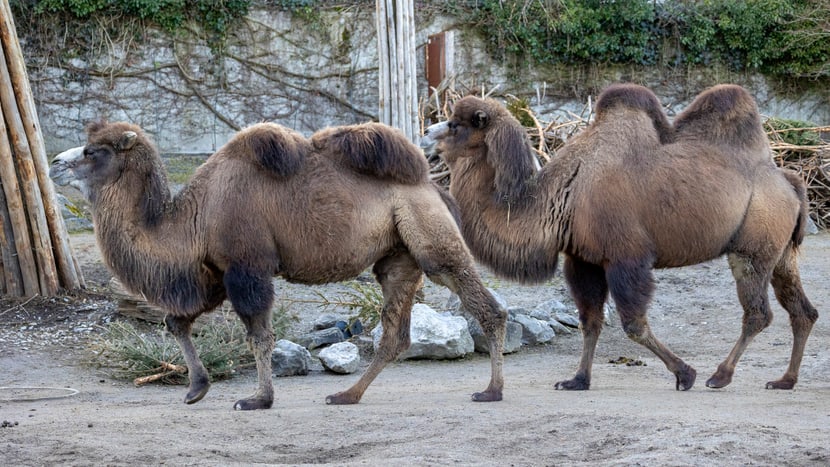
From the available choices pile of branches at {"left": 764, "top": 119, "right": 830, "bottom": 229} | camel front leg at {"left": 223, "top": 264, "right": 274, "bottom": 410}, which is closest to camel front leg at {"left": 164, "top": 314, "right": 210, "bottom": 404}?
camel front leg at {"left": 223, "top": 264, "right": 274, "bottom": 410}

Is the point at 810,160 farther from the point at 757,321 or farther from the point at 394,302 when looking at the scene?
the point at 394,302

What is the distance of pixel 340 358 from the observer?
766cm

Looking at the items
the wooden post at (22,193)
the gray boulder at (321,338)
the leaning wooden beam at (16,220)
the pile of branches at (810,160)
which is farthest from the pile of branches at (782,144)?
the leaning wooden beam at (16,220)

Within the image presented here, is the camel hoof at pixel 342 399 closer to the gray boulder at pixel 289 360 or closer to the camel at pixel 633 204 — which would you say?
the camel at pixel 633 204

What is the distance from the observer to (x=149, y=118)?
58.9 feet

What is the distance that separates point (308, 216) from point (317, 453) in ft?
5.56

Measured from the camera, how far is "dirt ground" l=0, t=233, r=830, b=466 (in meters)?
4.47

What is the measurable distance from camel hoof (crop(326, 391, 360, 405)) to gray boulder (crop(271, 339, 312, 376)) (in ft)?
4.94

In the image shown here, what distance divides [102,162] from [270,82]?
12.9 metres

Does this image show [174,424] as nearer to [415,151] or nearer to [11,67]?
[415,151]

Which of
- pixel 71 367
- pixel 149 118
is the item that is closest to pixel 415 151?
pixel 71 367

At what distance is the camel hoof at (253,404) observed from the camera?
577 cm

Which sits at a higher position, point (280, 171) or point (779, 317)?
point (280, 171)

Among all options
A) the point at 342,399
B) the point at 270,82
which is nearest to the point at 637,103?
the point at 342,399
